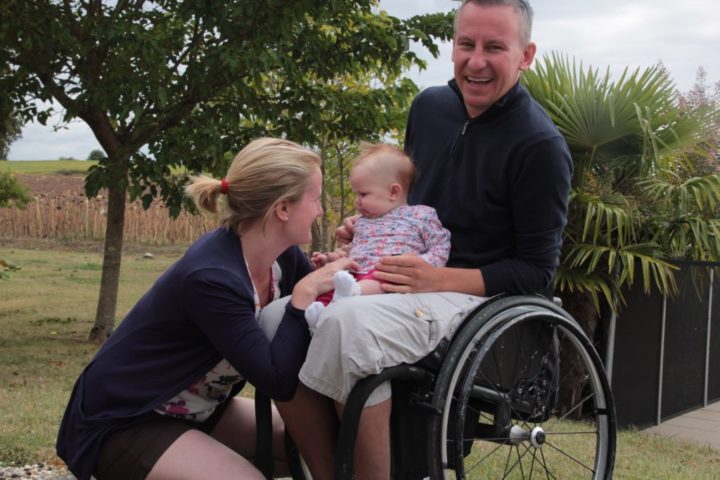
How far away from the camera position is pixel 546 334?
10.2 ft

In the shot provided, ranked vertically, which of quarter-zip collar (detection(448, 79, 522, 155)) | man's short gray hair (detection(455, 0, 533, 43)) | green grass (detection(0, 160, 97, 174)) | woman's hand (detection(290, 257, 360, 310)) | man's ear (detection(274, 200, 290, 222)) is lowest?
woman's hand (detection(290, 257, 360, 310))

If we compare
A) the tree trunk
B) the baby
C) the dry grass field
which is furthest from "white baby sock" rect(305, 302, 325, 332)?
the dry grass field

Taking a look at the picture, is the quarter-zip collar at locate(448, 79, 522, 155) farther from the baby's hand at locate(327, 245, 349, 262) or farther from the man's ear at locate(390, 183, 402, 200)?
the baby's hand at locate(327, 245, 349, 262)

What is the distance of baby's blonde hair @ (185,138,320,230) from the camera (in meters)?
2.86

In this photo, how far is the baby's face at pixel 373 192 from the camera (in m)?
3.11

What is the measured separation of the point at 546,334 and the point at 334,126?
6.53 meters

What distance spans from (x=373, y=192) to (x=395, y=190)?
0.26ft

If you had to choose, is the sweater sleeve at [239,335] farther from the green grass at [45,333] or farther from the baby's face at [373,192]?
the green grass at [45,333]

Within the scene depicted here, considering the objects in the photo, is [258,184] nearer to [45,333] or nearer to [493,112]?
[493,112]

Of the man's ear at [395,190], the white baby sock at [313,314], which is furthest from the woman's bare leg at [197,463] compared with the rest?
the man's ear at [395,190]

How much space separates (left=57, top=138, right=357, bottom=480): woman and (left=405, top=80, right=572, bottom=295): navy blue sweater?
0.46m

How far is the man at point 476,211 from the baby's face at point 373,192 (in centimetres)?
14

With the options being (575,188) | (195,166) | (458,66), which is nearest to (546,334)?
(458,66)

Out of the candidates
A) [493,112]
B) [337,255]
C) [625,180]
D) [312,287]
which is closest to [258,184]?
[312,287]
